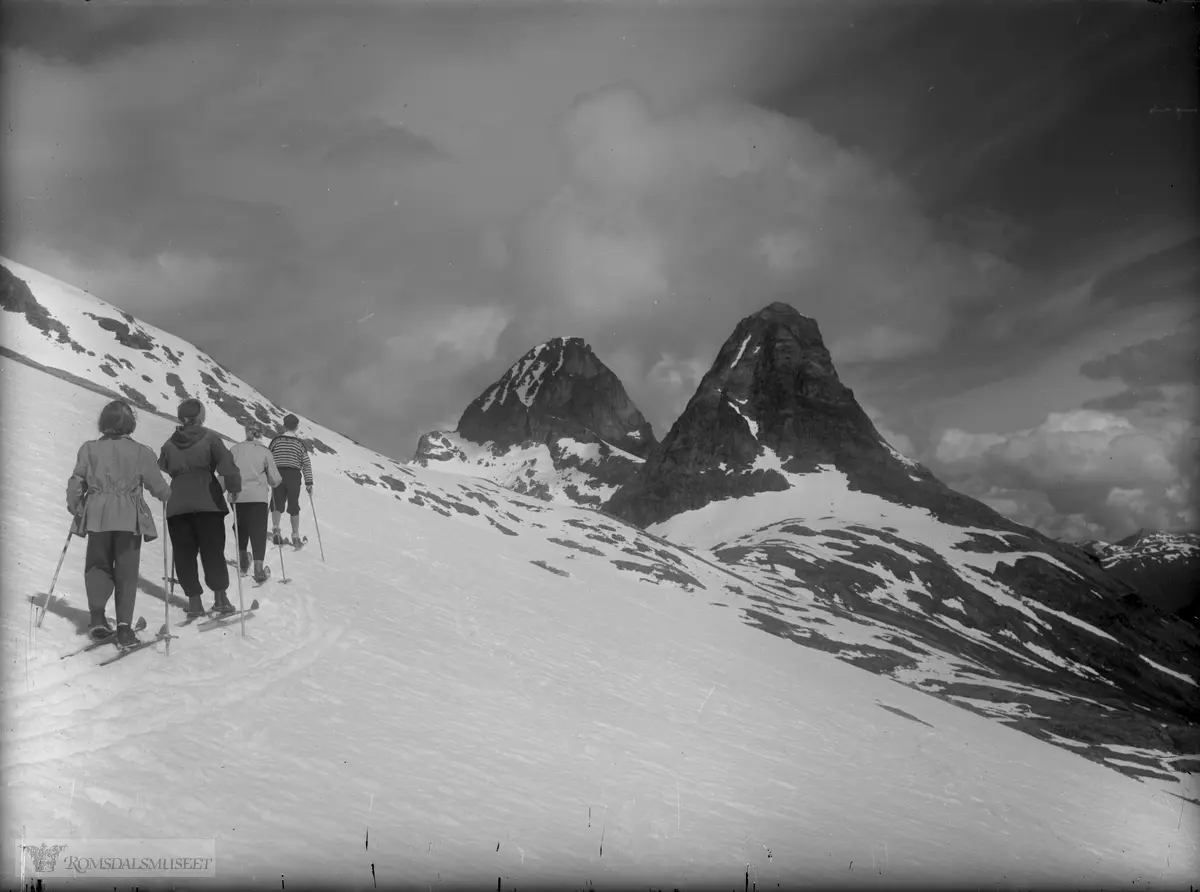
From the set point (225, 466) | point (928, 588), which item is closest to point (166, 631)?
point (225, 466)

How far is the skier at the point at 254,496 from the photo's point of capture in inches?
518

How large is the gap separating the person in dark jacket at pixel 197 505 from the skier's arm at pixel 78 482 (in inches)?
49.4

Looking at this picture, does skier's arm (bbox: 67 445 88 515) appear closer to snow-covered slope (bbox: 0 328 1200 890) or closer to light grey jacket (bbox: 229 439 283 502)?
snow-covered slope (bbox: 0 328 1200 890)

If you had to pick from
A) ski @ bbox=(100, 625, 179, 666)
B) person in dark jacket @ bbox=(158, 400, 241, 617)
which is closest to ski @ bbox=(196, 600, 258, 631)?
person in dark jacket @ bbox=(158, 400, 241, 617)

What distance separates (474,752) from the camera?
919 centimetres

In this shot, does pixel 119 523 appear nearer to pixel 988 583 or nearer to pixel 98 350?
pixel 98 350

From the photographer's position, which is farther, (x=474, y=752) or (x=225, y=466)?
(x=225, y=466)

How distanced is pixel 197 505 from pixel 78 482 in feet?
5.50

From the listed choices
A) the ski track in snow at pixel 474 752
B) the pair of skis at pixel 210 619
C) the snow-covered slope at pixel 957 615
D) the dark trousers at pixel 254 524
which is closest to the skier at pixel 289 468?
the ski track in snow at pixel 474 752

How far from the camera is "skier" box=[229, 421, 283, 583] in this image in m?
13.1

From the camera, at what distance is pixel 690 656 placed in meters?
20.8

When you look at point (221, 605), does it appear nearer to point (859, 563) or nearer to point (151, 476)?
point (151, 476)

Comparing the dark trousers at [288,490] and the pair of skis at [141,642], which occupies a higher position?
the dark trousers at [288,490]

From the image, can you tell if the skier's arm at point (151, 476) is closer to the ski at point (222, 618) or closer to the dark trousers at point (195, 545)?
the dark trousers at point (195, 545)
